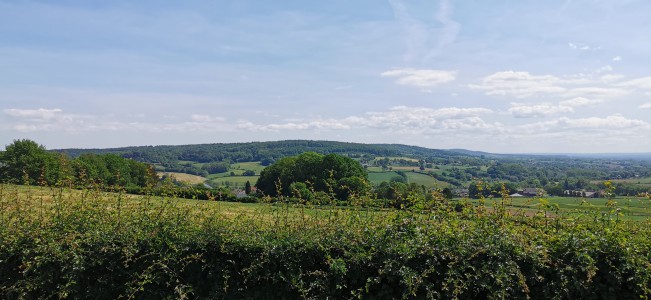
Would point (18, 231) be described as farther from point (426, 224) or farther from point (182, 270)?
point (426, 224)

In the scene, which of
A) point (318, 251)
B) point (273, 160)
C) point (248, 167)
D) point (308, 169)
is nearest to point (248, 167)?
point (248, 167)

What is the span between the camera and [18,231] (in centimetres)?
607

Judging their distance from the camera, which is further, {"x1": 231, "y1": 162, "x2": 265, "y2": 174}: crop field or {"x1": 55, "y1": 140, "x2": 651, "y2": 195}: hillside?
{"x1": 231, "y1": 162, "x2": 265, "y2": 174}: crop field

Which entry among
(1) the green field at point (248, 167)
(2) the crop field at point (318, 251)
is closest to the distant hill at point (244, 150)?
(1) the green field at point (248, 167)

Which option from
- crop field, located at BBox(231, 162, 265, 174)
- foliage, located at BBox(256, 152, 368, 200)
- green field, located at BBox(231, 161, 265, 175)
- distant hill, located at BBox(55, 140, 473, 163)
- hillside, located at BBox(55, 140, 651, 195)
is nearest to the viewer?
foliage, located at BBox(256, 152, 368, 200)

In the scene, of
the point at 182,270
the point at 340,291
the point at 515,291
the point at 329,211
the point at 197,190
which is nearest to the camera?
the point at 515,291

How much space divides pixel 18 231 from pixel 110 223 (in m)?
1.28

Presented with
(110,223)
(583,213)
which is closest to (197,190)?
(110,223)

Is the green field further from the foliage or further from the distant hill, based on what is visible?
the foliage

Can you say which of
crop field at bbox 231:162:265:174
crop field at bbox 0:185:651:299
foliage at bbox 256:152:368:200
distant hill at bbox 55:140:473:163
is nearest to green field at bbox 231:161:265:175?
crop field at bbox 231:162:265:174

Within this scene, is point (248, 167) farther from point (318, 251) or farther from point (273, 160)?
point (318, 251)

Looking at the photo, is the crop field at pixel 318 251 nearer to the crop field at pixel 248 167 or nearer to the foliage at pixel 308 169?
the foliage at pixel 308 169

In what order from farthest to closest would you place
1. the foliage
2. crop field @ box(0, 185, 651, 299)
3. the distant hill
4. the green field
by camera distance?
the distant hill → the green field → the foliage → crop field @ box(0, 185, 651, 299)

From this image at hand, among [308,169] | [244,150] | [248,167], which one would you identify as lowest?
[248,167]
